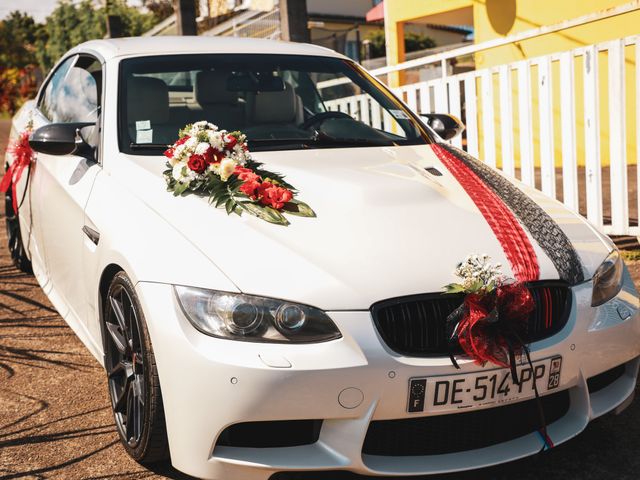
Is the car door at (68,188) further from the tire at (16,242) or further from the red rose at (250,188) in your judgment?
the tire at (16,242)

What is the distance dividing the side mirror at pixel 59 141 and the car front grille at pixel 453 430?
1987 millimetres

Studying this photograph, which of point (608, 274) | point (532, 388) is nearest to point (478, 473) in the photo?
point (532, 388)

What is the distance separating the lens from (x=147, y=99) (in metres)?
3.88

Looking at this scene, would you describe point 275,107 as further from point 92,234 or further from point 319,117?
point 92,234

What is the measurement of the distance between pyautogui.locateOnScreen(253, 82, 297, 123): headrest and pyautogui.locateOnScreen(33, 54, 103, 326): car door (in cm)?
77

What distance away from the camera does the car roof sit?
420cm

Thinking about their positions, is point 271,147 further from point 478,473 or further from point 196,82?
point 478,473

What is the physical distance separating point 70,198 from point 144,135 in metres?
0.44

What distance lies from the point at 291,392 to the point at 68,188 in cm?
188

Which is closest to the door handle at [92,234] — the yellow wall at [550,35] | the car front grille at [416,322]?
the car front grille at [416,322]

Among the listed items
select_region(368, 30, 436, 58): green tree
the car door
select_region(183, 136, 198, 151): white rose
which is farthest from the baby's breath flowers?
select_region(368, 30, 436, 58): green tree

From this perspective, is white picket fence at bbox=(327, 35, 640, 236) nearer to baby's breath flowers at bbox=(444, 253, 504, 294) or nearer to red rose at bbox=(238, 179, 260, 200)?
red rose at bbox=(238, 179, 260, 200)

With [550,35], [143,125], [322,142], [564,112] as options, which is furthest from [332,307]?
[550,35]

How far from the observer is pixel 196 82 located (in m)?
4.13
